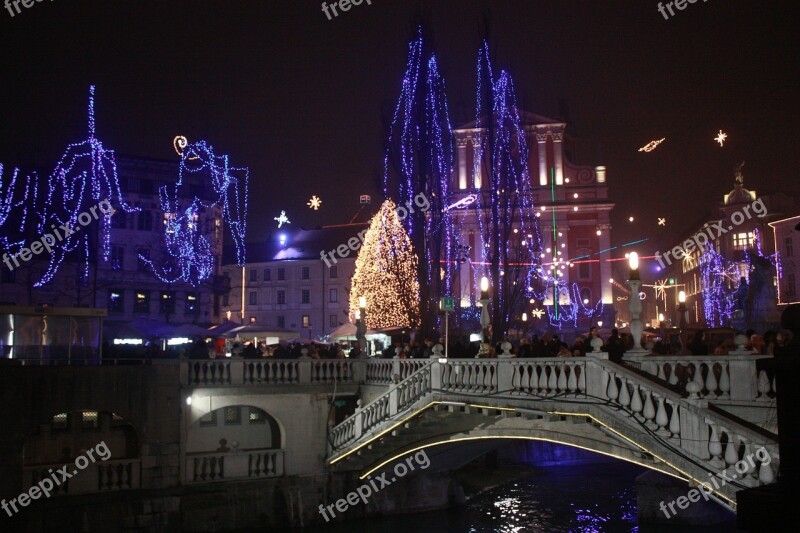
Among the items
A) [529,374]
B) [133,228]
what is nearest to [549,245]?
[133,228]

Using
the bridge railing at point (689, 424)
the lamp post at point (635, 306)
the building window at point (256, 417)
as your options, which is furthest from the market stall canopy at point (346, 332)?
the bridge railing at point (689, 424)

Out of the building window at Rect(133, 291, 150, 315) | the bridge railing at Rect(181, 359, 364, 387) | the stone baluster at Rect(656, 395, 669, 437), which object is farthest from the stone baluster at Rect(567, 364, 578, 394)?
the building window at Rect(133, 291, 150, 315)

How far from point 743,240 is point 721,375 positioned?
65.2 metres

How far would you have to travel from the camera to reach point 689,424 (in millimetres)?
13461

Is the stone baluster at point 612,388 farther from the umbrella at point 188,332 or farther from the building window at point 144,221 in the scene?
the building window at point 144,221

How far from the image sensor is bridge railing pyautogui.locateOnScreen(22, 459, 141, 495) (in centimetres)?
2623

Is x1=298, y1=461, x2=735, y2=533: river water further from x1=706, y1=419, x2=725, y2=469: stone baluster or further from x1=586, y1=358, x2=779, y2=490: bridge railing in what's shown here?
x1=706, y1=419, x2=725, y2=469: stone baluster

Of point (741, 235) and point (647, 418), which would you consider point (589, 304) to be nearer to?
point (741, 235)

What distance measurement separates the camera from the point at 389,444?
28312 mm

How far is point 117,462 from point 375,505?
9.82 m

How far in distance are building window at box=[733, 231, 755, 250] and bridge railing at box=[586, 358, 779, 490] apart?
206 feet

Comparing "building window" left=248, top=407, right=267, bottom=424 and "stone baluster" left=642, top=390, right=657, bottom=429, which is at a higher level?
"stone baluster" left=642, top=390, right=657, bottom=429

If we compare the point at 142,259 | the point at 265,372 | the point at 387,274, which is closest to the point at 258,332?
the point at 265,372

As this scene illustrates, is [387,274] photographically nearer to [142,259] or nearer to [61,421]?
[61,421]
